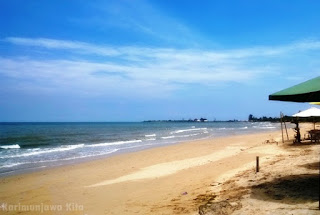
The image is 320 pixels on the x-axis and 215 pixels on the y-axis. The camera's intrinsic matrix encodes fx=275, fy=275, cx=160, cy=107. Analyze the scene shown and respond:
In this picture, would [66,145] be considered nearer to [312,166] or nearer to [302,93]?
[312,166]

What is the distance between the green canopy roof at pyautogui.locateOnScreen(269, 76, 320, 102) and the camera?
5572 millimetres

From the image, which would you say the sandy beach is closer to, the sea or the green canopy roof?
the green canopy roof

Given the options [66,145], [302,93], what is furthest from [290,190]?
[66,145]

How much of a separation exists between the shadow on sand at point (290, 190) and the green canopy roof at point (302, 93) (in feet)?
6.59

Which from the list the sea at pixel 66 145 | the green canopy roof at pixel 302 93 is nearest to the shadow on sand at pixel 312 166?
the green canopy roof at pixel 302 93

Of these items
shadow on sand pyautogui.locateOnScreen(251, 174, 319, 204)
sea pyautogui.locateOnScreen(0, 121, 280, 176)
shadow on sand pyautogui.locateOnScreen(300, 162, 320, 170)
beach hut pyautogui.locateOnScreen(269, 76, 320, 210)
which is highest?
beach hut pyautogui.locateOnScreen(269, 76, 320, 210)

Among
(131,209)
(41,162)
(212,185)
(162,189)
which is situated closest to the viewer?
(131,209)

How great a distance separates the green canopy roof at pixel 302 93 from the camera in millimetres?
5572

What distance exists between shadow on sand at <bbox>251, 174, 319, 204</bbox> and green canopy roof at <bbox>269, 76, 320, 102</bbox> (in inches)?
79.1

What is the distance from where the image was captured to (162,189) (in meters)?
8.83

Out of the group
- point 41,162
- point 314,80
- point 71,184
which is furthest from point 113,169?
point 314,80

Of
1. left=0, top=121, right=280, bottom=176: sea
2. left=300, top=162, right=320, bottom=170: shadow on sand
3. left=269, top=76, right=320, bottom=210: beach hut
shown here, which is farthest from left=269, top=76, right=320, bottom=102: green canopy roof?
left=0, top=121, right=280, bottom=176: sea

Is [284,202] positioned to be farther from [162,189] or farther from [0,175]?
[0,175]

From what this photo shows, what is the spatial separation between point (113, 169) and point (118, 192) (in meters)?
4.73
